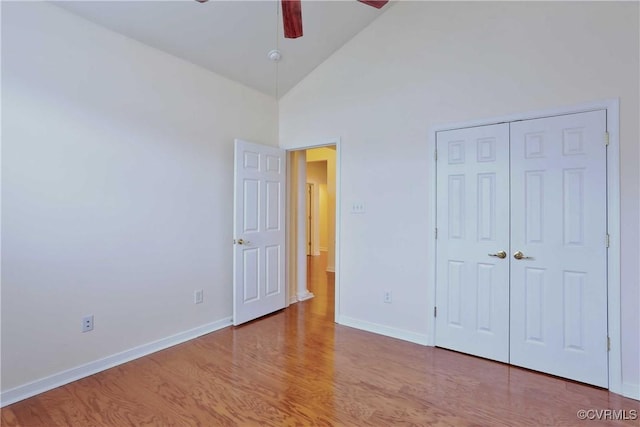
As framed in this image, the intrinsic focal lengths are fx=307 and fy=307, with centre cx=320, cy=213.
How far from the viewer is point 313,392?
6.94ft

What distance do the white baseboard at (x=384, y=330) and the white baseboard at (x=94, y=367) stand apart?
1384 mm

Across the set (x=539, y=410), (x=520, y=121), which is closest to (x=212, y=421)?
(x=539, y=410)

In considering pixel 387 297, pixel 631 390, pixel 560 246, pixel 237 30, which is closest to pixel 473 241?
pixel 560 246

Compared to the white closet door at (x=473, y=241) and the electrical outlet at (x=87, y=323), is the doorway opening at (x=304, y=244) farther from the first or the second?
the electrical outlet at (x=87, y=323)

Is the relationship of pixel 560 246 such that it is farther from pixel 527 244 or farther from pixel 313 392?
pixel 313 392

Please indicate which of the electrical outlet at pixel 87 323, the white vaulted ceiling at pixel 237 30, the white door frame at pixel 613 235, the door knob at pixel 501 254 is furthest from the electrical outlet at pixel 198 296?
the white door frame at pixel 613 235

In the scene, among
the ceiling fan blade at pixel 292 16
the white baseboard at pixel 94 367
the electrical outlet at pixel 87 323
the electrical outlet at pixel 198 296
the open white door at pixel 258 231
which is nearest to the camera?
the ceiling fan blade at pixel 292 16

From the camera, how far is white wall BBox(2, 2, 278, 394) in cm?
203

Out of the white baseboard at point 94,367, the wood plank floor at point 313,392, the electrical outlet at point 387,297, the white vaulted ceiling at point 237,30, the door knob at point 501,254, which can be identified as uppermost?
the white vaulted ceiling at point 237,30

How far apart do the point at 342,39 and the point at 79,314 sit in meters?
3.51

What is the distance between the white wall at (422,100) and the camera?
210 centimetres

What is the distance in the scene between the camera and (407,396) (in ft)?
6.82

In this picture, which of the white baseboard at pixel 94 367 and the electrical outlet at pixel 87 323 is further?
the electrical outlet at pixel 87 323

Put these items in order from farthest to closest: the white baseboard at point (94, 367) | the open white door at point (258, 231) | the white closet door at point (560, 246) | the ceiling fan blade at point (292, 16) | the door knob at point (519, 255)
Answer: the open white door at point (258, 231) → the door knob at point (519, 255) → the white closet door at point (560, 246) → the white baseboard at point (94, 367) → the ceiling fan blade at point (292, 16)
